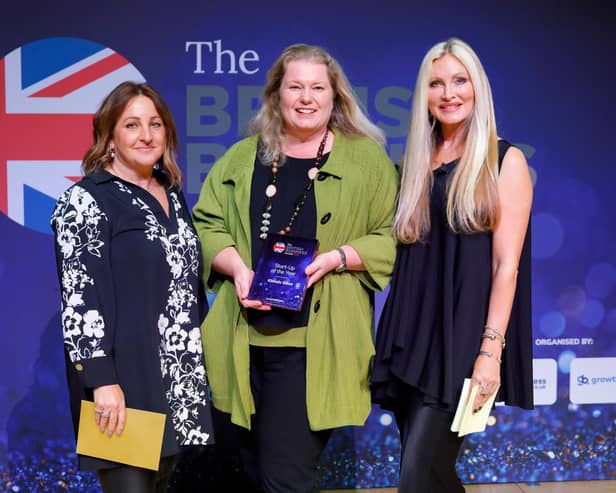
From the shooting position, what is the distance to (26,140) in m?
3.33

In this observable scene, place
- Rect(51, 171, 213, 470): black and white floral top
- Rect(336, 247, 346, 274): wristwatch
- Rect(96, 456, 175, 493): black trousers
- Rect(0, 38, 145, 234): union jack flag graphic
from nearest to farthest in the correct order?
Rect(51, 171, 213, 470): black and white floral top → Rect(96, 456, 175, 493): black trousers → Rect(336, 247, 346, 274): wristwatch → Rect(0, 38, 145, 234): union jack flag graphic

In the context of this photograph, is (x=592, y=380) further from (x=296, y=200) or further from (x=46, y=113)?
(x=46, y=113)

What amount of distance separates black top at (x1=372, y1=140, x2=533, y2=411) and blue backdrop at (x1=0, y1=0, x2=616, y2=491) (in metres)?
1.32

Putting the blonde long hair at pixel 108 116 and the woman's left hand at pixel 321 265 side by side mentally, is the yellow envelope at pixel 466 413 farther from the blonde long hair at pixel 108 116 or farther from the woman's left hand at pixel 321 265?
the blonde long hair at pixel 108 116

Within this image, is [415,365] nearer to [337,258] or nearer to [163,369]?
[337,258]

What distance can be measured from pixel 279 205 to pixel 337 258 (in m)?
0.24

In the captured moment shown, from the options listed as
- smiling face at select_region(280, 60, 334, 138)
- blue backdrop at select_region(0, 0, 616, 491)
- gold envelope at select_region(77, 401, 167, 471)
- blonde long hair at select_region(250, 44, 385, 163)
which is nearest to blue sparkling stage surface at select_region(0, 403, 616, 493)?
blue backdrop at select_region(0, 0, 616, 491)

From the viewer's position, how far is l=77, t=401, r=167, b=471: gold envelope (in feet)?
6.75

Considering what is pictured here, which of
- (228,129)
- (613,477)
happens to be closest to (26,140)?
(228,129)

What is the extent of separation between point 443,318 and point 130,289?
863 mm

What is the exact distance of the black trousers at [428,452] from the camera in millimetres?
2191

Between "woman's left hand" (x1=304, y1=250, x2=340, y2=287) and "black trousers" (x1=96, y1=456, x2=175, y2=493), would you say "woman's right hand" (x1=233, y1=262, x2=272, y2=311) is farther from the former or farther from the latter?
"black trousers" (x1=96, y1=456, x2=175, y2=493)

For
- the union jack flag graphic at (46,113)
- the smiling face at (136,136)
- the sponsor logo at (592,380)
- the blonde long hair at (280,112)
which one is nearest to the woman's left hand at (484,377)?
the blonde long hair at (280,112)

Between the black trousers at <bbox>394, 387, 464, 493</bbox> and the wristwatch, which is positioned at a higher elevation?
the wristwatch
